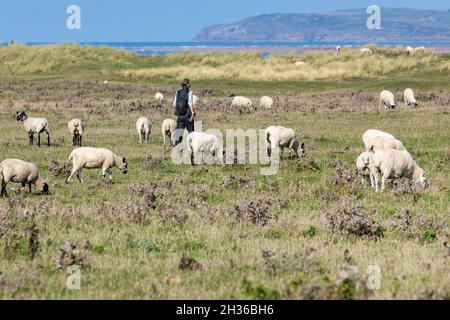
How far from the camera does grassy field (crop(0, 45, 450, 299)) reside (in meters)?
8.60

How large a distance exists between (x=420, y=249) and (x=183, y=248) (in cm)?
335

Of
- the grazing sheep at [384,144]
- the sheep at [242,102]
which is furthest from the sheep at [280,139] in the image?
the sheep at [242,102]

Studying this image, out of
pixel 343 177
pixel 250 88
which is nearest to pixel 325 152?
pixel 343 177

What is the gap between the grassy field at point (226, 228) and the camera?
8.60 metres

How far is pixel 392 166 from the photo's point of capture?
16219 mm

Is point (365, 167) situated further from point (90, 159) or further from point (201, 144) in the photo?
point (90, 159)

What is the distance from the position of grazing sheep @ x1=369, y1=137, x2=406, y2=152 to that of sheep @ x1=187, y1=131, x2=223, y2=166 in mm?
4207

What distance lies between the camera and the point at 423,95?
4775cm

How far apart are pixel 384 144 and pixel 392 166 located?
308cm

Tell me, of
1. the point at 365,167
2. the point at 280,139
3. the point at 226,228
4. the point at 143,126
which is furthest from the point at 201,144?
the point at 226,228

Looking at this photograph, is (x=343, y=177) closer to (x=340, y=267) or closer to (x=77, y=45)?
(x=340, y=267)

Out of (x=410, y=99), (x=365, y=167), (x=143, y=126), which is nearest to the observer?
(x=365, y=167)

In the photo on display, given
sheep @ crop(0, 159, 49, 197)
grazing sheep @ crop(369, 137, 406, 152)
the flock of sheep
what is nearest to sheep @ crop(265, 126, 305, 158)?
the flock of sheep

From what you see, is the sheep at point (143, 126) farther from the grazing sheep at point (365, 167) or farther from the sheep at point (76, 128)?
the grazing sheep at point (365, 167)
